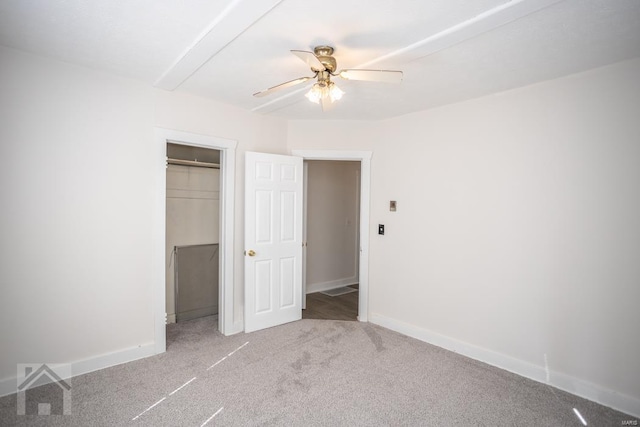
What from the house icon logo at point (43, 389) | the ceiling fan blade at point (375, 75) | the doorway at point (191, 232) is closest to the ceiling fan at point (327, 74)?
the ceiling fan blade at point (375, 75)

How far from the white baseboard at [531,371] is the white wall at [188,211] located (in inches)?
100

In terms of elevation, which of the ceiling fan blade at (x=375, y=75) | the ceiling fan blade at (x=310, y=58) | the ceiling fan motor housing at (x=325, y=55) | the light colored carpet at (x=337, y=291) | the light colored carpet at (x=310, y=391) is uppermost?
the ceiling fan motor housing at (x=325, y=55)

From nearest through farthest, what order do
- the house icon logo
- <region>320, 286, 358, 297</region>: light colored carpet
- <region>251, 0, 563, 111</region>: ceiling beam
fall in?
<region>251, 0, 563, 111</region>: ceiling beam
the house icon logo
<region>320, 286, 358, 297</region>: light colored carpet

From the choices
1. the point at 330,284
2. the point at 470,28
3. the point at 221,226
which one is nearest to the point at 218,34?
the point at 470,28

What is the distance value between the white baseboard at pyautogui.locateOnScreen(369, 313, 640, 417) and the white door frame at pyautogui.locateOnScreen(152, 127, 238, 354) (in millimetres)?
1932

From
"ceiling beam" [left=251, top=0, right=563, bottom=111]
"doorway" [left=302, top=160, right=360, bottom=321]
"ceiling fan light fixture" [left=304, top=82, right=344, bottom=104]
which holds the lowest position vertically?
"doorway" [left=302, top=160, right=360, bottom=321]

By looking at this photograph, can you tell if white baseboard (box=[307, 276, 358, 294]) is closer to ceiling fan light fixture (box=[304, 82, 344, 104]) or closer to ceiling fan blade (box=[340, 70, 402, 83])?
ceiling fan light fixture (box=[304, 82, 344, 104])

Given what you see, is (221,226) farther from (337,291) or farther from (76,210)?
(337,291)

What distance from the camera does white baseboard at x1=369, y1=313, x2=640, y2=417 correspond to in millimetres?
2486

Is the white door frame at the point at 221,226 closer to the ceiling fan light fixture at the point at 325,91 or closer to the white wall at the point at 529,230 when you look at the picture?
the ceiling fan light fixture at the point at 325,91

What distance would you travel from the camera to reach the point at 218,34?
219cm

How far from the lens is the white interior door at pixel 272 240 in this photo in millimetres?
3854

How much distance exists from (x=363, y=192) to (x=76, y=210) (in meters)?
2.91

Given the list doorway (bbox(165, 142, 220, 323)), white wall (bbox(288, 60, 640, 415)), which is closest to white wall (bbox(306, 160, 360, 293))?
doorway (bbox(165, 142, 220, 323))
